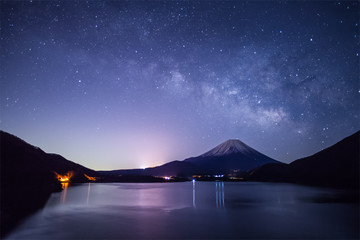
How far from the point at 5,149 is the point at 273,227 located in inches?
1279

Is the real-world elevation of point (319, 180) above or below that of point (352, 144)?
below

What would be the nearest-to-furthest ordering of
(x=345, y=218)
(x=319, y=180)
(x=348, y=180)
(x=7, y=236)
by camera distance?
1. (x=7, y=236)
2. (x=345, y=218)
3. (x=348, y=180)
4. (x=319, y=180)

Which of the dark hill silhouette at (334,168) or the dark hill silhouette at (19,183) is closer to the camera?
the dark hill silhouette at (19,183)

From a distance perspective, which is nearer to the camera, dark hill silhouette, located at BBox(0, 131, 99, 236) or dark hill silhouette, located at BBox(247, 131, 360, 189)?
dark hill silhouette, located at BBox(0, 131, 99, 236)

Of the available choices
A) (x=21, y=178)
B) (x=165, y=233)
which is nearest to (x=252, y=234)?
(x=165, y=233)

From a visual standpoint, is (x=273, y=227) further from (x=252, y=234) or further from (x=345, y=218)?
(x=345, y=218)

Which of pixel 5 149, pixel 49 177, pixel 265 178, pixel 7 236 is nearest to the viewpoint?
pixel 7 236

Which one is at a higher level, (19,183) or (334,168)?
(19,183)

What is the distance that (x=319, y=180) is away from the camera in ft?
304

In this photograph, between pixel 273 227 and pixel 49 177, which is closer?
pixel 273 227

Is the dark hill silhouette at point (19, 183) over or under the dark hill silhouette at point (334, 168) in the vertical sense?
over

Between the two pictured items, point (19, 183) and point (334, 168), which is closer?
point (19, 183)

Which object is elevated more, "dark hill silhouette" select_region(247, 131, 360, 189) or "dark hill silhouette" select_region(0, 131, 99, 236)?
"dark hill silhouette" select_region(0, 131, 99, 236)

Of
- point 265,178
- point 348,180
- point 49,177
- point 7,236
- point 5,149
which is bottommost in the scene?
point 265,178
